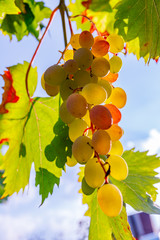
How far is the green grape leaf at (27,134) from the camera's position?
835 mm

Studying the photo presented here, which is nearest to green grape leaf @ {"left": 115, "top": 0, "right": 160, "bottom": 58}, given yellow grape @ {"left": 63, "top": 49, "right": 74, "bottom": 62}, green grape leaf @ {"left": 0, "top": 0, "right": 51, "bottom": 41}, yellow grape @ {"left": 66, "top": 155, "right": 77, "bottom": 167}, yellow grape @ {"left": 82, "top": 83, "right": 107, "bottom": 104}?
yellow grape @ {"left": 63, "top": 49, "right": 74, "bottom": 62}

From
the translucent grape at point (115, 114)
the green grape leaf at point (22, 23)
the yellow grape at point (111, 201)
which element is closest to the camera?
the yellow grape at point (111, 201)

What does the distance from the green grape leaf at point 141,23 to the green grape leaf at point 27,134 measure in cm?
32

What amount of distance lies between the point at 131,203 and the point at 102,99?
404 millimetres

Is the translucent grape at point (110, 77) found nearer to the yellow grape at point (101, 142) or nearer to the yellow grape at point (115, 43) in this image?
the yellow grape at point (115, 43)

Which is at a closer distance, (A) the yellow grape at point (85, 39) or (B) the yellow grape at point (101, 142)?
(B) the yellow grape at point (101, 142)

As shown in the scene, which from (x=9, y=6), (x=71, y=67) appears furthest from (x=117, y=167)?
(x=9, y=6)

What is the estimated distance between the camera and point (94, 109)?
0.61 metres

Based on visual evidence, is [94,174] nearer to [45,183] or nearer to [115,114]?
[115,114]

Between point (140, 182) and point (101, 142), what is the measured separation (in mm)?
414

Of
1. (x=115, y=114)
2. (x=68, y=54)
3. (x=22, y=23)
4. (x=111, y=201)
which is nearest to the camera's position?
(x=111, y=201)

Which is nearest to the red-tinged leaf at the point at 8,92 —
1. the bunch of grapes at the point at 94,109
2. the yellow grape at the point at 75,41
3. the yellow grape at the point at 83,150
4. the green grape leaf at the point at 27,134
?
the green grape leaf at the point at 27,134

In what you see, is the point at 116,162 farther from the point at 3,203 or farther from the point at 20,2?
the point at 3,203

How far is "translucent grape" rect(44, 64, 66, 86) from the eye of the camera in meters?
0.69
